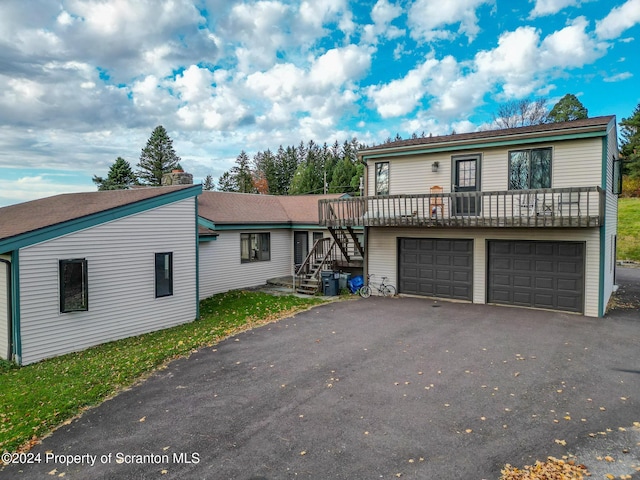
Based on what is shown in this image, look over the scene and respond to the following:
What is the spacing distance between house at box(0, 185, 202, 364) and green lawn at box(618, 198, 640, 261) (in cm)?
2961

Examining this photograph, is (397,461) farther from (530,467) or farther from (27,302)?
(27,302)

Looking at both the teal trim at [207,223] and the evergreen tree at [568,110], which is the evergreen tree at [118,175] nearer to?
the teal trim at [207,223]

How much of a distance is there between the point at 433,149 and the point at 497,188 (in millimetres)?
2669

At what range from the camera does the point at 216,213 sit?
16938 mm

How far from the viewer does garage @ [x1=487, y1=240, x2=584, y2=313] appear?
38.4 feet

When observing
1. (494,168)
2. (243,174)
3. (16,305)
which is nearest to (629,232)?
(494,168)

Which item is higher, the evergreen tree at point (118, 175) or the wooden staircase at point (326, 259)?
the evergreen tree at point (118, 175)

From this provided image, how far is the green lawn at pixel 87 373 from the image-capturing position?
575cm

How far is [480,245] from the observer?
43.2 feet

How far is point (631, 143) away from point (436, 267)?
40.6m

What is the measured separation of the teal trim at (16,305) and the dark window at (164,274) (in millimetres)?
3423

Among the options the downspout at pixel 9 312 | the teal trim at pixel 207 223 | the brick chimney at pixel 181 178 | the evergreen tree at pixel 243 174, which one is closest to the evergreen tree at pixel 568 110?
the brick chimney at pixel 181 178

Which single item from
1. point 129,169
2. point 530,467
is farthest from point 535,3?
point 129,169

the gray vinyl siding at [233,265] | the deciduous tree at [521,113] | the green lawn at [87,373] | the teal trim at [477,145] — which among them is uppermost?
the deciduous tree at [521,113]
